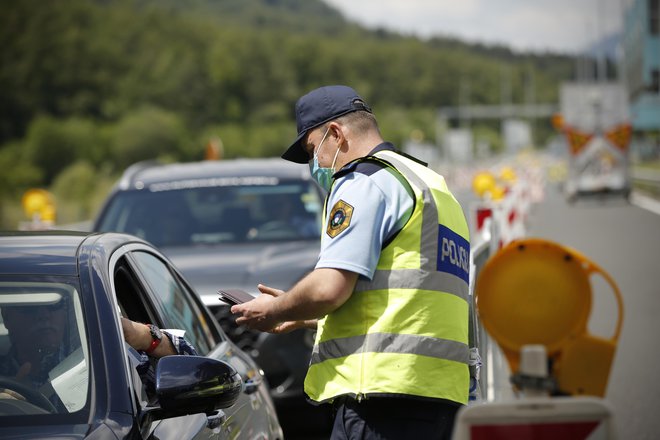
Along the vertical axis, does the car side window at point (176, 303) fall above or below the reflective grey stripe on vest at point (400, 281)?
below

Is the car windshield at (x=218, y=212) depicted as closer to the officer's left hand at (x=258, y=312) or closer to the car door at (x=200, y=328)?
the car door at (x=200, y=328)

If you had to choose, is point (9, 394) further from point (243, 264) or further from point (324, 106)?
point (243, 264)

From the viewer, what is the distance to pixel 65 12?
129125 mm

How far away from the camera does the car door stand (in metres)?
4.32

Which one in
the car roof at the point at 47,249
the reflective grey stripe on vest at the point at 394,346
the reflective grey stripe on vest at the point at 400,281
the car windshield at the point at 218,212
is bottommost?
the car windshield at the point at 218,212

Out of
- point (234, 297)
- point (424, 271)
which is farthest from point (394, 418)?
point (234, 297)

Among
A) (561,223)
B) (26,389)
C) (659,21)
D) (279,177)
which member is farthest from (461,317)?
(659,21)

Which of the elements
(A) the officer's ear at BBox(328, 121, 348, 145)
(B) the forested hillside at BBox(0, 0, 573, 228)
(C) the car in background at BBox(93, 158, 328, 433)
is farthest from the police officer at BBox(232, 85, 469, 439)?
(B) the forested hillside at BBox(0, 0, 573, 228)

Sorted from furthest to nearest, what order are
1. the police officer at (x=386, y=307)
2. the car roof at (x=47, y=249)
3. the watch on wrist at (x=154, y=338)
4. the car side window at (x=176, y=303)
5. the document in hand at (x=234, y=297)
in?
the car side window at (x=176, y=303), the watch on wrist at (x=154, y=338), the document in hand at (x=234, y=297), the car roof at (x=47, y=249), the police officer at (x=386, y=307)

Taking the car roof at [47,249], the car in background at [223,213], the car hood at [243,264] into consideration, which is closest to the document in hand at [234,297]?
the car roof at [47,249]

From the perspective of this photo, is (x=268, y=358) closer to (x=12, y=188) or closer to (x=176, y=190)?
(x=176, y=190)

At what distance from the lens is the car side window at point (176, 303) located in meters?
4.65

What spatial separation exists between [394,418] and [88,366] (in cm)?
91

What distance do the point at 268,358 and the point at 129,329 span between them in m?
3.38
